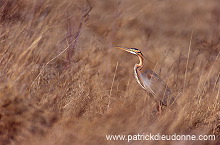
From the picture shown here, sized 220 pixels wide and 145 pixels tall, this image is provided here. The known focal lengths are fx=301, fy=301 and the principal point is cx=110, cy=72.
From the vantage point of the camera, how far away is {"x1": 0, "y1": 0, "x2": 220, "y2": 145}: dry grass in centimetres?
189

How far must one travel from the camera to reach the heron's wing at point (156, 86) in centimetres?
200

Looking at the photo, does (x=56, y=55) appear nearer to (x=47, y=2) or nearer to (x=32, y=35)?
(x=32, y=35)

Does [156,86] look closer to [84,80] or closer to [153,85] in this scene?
[153,85]

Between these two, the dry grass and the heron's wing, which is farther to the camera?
the heron's wing

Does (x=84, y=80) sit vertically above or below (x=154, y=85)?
above

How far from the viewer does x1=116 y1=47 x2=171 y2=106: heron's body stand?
78.2 inches

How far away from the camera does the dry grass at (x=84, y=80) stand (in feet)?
6.21

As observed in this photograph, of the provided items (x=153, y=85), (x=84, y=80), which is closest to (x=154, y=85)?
(x=153, y=85)

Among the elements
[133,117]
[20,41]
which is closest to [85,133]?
[133,117]

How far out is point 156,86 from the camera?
2.07m

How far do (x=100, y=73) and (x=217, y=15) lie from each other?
151 centimetres

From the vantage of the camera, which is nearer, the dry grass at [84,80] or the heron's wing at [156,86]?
the dry grass at [84,80]

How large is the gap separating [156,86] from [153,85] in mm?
23

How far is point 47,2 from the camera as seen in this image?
2330 mm
